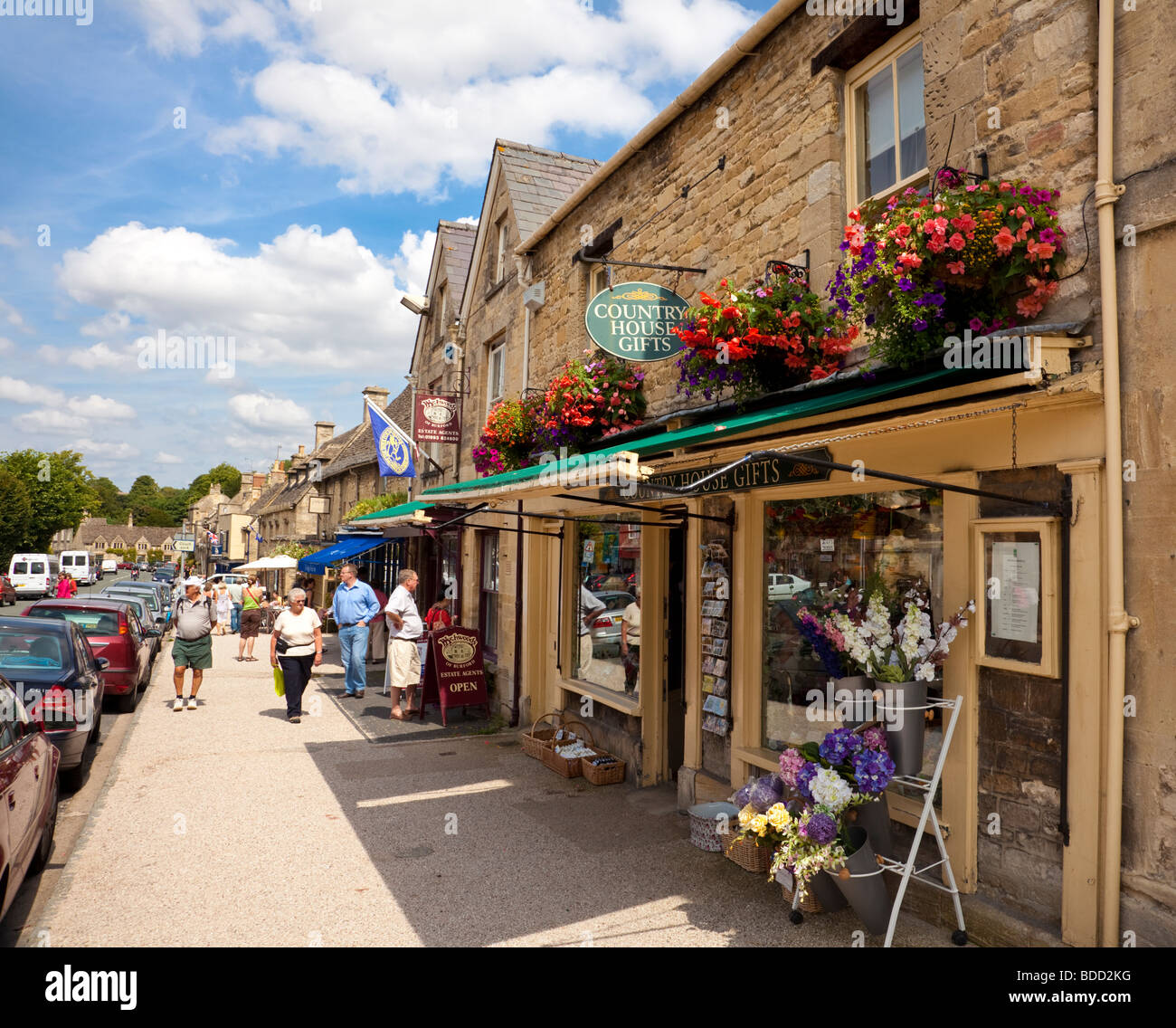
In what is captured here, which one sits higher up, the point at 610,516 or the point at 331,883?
the point at 610,516

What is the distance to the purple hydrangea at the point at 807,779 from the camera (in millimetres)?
4496

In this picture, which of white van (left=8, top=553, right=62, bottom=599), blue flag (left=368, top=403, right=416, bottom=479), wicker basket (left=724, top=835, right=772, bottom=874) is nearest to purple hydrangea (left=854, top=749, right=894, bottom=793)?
wicker basket (left=724, top=835, right=772, bottom=874)

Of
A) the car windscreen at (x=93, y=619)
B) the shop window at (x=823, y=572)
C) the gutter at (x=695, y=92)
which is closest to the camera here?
the shop window at (x=823, y=572)

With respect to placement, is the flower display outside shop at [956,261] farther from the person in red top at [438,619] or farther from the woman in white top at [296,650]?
the woman in white top at [296,650]

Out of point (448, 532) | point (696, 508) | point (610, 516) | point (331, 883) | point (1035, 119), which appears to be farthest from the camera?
point (448, 532)

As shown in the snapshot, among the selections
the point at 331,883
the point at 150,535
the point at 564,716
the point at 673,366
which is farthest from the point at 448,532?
the point at 150,535

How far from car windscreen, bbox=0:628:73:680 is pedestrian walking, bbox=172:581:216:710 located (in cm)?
253

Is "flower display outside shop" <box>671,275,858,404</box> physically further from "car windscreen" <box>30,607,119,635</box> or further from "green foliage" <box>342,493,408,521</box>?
"green foliage" <box>342,493,408,521</box>

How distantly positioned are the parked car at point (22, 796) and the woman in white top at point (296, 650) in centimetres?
488

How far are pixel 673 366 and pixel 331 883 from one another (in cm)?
532

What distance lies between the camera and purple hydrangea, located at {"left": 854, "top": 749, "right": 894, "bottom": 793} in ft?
13.9

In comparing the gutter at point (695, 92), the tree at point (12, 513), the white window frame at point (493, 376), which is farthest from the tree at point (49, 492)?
the gutter at point (695, 92)
